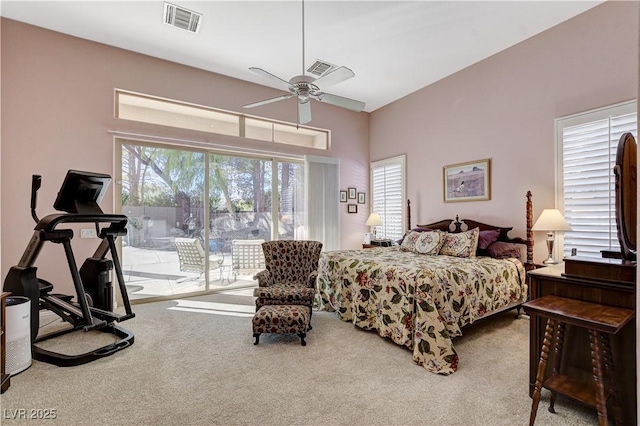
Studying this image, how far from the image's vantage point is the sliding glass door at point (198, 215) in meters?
4.46

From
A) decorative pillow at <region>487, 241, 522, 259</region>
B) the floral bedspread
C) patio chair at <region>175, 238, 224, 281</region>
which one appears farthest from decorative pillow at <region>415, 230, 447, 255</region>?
patio chair at <region>175, 238, 224, 281</region>

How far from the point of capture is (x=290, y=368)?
2543 mm

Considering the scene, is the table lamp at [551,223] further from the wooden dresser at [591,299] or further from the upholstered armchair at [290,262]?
the upholstered armchair at [290,262]

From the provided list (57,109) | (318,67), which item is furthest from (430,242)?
(57,109)

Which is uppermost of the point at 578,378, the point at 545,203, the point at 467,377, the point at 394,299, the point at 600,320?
the point at 545,203

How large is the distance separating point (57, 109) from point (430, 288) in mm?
4912

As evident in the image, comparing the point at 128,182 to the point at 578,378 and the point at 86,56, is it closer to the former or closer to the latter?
the point at 86,56

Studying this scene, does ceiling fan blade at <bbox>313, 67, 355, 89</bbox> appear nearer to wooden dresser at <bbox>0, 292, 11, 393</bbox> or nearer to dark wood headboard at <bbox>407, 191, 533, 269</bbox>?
dark wood headboard at <bbox>407, 191, 533, 269</bbox>

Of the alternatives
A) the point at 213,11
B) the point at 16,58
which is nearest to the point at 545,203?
the point at 213,11

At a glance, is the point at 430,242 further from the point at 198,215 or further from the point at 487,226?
the point at 198,215

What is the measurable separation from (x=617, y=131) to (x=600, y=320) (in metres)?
2.87

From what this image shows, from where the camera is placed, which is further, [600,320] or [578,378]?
[578,378]

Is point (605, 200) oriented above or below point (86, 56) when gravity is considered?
below

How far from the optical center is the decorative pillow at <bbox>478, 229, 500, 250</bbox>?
13.1 ft
